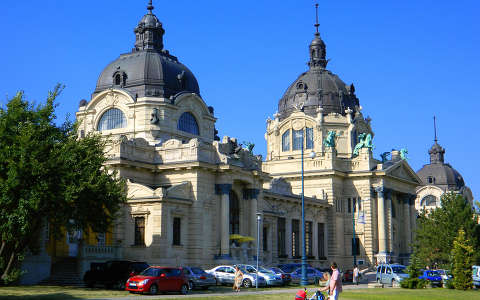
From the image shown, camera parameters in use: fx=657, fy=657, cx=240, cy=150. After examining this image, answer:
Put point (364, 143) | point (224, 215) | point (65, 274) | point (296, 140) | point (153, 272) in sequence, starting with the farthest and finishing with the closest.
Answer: point (296, 140)
point (364, 143)
point (224, 215)
point (65, 274)
point (153, 272)

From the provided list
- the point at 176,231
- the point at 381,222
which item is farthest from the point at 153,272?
the point at 381,222

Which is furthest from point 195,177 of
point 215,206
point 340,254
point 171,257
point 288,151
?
point 288,151

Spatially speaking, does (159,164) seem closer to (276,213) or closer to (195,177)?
(195,177)

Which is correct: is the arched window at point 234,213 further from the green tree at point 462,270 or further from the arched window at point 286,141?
the arched window at point 286,141

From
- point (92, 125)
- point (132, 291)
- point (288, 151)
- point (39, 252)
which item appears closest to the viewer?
point (132, 291)

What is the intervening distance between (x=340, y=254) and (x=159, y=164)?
31631 millimetres

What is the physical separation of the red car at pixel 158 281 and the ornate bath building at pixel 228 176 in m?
9.57

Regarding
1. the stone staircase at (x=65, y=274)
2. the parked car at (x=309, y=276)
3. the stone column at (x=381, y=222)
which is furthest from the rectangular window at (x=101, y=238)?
the stone column at (x=381, y=222)

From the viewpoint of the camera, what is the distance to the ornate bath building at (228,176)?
48.8m

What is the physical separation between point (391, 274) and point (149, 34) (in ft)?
110

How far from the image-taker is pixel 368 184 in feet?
253

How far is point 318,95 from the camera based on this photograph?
8775cm

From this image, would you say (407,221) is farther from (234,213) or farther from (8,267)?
(8,267)

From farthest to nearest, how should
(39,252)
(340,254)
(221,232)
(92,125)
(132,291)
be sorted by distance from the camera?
(340,254)
(92,125)
(221,232)
(39,252)
(132,291)
